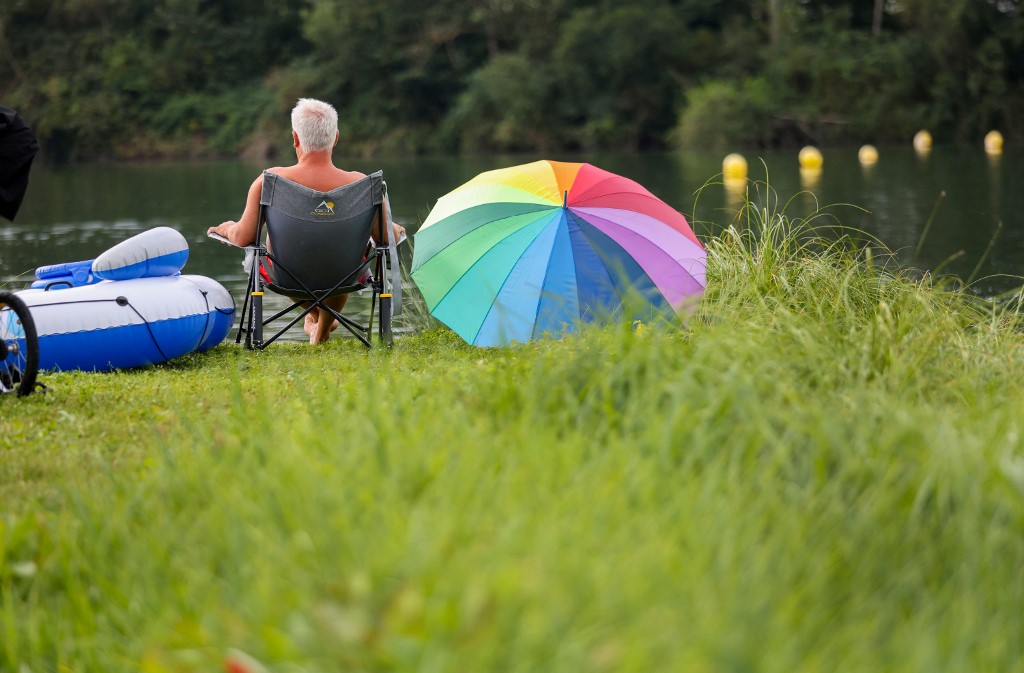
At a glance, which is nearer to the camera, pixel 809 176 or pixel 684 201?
pixel 684 201

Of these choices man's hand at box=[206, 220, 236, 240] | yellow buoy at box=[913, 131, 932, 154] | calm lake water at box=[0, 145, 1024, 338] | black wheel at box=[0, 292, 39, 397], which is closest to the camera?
black wheel at box=[0, 292, 39, 397]

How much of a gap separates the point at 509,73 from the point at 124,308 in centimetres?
3361

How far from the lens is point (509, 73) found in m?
38.2

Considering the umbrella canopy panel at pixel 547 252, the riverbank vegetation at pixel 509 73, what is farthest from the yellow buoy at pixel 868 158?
the umbrella canopy panel at pixel 547 252

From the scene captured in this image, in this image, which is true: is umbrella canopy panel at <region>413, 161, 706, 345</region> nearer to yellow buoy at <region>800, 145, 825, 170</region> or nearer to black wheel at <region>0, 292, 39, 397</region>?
black wheel at <region>0, 292, 39, 397</region>

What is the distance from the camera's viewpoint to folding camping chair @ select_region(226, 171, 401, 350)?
233 inches

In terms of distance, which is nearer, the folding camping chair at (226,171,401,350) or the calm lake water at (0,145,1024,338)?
the folding camping chair at (226,171,401,350)

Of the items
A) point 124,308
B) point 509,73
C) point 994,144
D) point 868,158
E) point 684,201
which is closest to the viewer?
point 124,308

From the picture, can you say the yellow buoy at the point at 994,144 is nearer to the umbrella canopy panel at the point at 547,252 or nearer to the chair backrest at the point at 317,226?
the umbrella canopy panel at the point at 547,252

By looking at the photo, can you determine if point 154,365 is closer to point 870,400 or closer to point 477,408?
point 477,408

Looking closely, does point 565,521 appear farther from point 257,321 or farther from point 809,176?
point 809,176

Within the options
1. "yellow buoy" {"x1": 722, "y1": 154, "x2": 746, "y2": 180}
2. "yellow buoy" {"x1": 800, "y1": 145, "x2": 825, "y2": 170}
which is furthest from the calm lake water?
"yellow buoy" {"x1": 722, "y1": 154, "x2": 746, "y2": 180}

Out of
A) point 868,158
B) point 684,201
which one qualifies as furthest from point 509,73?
point 684,201

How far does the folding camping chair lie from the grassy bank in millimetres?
2170
